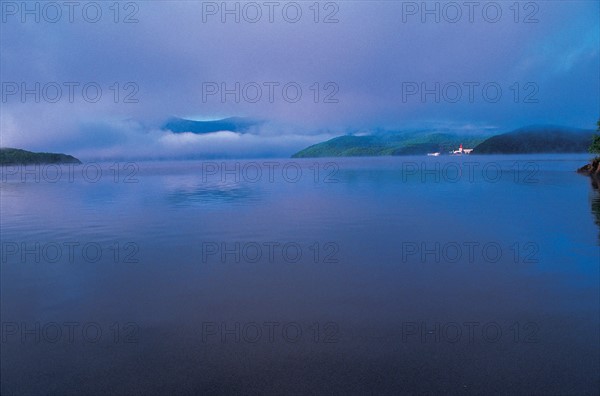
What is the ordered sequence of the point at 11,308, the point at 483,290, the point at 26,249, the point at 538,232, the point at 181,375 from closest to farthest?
the point at 181,375 < the point at 11,308 < the point at 483,290 < the point at 26,249 < the point at 538,232

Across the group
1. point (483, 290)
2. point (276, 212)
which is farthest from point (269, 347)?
point (276, 212)

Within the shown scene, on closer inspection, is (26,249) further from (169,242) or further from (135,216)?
(135,216)

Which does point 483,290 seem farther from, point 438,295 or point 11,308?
point 11,308

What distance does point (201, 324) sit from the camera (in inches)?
395

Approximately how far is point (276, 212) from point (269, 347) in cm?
2223

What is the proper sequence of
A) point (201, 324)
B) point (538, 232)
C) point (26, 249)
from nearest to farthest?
1. point (201, 324)
2. point (26, 249)
3. point (538, 232)

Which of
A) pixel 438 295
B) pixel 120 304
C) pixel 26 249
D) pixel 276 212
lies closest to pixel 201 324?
pixel 120 304

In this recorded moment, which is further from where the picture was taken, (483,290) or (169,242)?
(169,242)

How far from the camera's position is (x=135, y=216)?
1175 inches

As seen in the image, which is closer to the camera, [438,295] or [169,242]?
[438,295]

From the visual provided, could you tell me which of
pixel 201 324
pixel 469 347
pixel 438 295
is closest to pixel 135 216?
pixel 201 324

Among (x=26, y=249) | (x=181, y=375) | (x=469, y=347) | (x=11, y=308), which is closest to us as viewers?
(x=181, y=375)

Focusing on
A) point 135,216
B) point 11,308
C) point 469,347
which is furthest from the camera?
point 135,216

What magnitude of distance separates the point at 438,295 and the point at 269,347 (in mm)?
5605
